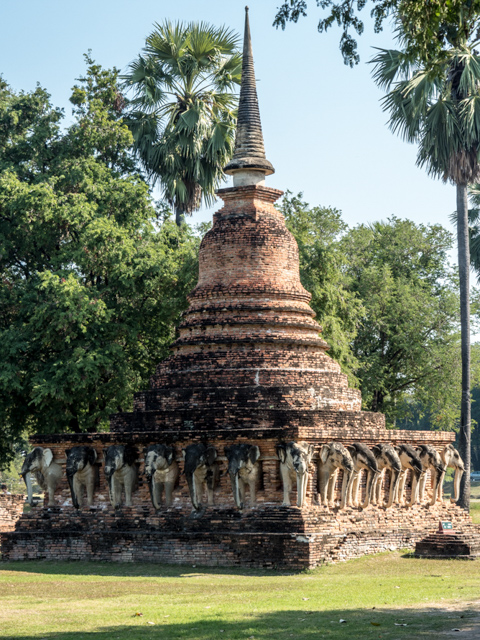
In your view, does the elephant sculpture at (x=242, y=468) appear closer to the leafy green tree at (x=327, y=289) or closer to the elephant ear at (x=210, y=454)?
the elephant ear at (x=210, y=454)

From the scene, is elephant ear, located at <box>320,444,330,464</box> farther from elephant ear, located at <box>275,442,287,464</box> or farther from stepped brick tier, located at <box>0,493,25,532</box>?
stepped brick tier, located at <box>0,493,25,532</box>

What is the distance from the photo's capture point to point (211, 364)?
20969 millimetres

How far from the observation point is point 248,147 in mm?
23219

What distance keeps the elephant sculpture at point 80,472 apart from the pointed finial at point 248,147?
7.49m

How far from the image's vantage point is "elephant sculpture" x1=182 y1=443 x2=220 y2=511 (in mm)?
18641

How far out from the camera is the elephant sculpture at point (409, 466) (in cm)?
2138

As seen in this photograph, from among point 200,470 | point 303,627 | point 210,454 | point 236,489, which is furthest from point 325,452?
point 303,627

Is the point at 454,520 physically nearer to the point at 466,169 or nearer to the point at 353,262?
the point at 466,169

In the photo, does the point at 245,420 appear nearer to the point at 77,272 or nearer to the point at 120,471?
the point at 120,471

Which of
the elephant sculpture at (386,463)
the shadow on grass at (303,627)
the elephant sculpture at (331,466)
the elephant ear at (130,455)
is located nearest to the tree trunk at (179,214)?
the elephant ear at (130,455)

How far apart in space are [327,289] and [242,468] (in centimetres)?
1267

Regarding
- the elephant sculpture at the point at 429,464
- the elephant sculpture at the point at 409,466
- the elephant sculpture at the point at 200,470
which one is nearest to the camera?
the elephant sculpture at the point at 200,470

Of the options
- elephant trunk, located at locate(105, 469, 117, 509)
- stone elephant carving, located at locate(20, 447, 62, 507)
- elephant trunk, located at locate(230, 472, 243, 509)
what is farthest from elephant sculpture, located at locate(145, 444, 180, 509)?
stone elephant carving, located at locate(20, 447, 62, 507)

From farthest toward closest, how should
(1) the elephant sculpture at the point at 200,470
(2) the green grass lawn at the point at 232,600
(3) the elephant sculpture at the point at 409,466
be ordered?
→ (3) the elephant sculpture at the point at 409,466, (1) the elephant sculpture at the point at 200,470, (2) the green grass lawn at the point at 232,600
